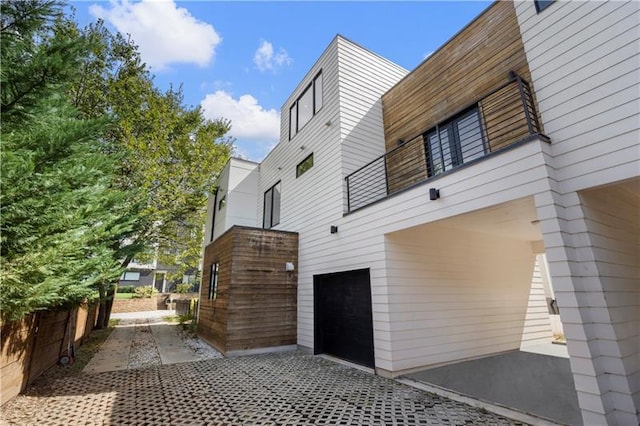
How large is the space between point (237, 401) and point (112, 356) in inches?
194

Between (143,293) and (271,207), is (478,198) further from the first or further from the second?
(143,293)

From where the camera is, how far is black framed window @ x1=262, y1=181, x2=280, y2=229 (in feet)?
33.3

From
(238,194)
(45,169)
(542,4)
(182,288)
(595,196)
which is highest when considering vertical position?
(542,4)

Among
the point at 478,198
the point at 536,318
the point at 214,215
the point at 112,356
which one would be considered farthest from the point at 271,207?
the point at 536,318

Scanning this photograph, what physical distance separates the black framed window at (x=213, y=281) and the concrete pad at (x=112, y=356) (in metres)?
2.40

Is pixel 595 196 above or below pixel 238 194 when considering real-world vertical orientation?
below

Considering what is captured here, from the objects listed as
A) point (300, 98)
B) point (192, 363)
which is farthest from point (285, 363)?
point (300, 98)

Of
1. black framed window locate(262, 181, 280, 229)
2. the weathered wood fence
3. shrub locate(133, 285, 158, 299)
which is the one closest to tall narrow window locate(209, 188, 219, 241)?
black framed window locate(262, 181, 280, 229)

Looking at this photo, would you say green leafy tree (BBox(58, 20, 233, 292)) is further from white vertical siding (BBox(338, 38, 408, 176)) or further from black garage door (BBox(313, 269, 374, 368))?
white vertical siding (BBox(338, 38, 408, 176))

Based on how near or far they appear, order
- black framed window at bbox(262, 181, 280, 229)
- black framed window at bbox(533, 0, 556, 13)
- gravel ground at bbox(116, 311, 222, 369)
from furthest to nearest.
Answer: black framed window at bbox(262, 181, 280, 229), gravel ground at bbox(116, 311, 222, 369), black framed window at bbox(533, 0, 556, 13)

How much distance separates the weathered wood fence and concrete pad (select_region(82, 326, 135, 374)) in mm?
707

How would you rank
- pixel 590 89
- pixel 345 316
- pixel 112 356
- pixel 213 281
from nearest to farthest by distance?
pixel 590 89
pixel 345 316
pixel 112 356
pixel 213 281

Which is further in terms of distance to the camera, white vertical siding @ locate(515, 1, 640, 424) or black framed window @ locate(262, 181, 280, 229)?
→ black framed window @ locate(262, 181, 280, 229)

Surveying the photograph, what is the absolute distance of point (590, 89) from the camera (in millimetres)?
3402
